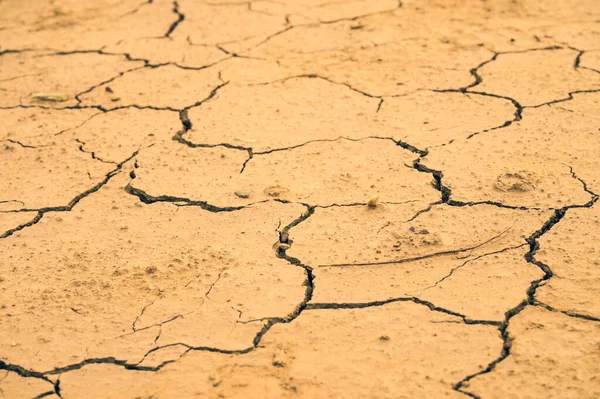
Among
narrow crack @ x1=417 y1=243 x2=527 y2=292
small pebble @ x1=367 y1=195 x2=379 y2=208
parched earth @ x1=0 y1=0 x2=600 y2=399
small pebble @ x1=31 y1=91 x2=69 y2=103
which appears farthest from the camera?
small pebble @ x1=31 y1=91 x2=69 y2=103

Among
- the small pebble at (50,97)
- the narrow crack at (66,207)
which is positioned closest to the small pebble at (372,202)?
the narrow crack at (66,207)

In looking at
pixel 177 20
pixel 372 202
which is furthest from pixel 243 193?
pixel 177 20

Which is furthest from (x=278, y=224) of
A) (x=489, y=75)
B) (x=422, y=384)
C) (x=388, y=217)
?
(x=489, y=75)

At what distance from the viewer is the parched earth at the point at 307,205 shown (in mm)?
2662

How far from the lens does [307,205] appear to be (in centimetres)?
344

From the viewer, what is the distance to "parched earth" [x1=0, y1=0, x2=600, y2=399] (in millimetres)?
2662

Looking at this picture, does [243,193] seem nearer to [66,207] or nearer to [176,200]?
[176,200]

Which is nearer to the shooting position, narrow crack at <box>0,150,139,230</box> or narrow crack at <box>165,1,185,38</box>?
narrow crack at <box>0,150,139,230</box>

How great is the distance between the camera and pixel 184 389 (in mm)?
2580

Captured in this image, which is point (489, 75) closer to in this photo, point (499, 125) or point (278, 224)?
point (499, 125)

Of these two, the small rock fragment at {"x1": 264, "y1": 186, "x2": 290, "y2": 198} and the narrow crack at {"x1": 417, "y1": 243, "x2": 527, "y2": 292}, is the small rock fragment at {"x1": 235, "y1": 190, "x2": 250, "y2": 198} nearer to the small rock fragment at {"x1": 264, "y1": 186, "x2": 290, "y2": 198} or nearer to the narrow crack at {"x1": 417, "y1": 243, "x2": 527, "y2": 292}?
the small rock fragment at {"x1": 264, "y1": 186, "x2": 290, "y2": 198}

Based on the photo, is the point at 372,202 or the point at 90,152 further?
the point at 90,152

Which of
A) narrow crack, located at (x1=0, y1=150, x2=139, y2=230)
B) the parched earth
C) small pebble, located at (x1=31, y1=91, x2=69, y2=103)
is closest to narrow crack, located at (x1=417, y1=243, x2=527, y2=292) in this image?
the parched earth

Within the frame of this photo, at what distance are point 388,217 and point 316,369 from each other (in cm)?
90
